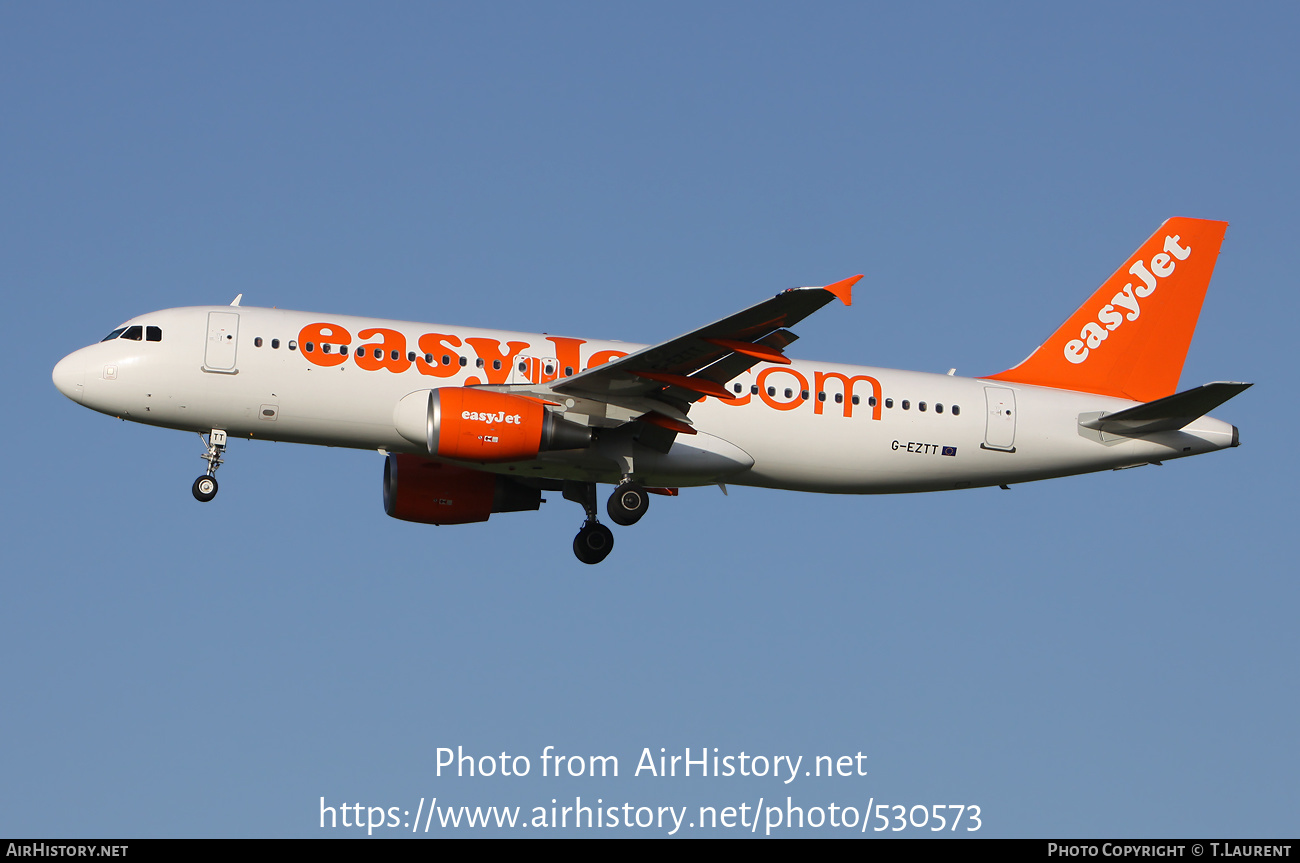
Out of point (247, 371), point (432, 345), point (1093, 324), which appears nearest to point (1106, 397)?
point (1093, 324)

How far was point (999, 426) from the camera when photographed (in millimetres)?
33875

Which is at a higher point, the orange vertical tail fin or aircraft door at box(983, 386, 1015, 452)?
the orange vertical tail fin

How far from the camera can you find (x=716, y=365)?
29.9 meters

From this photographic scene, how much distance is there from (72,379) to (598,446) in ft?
36.6

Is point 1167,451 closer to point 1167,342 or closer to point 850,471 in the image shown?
point 1167,342

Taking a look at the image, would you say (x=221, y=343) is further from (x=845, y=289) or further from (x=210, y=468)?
(x=845, y=289)

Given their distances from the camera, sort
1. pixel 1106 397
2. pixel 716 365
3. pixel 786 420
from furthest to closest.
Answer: pixel 1106 397 < pixel 786 420 < pixel 716 365

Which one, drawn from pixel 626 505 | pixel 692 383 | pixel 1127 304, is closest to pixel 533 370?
pixel 626 505

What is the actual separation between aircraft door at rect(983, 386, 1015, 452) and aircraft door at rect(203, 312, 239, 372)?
55.5ft

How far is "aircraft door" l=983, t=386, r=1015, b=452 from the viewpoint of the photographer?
33.8m

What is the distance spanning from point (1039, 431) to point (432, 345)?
1418 cm

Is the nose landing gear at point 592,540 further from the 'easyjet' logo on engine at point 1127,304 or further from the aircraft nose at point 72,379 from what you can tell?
the 'easyjet' logo on engine at point 1127,304

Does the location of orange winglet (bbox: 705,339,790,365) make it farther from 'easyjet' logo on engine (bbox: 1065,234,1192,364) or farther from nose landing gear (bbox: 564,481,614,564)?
'easyjet' logo on engine (bbox: 1065,234,1192,364)

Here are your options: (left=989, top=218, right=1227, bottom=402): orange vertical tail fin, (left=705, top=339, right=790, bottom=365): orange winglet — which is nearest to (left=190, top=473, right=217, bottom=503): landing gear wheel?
(left=705, top=339, right=790, bottom=365): orange winglet
